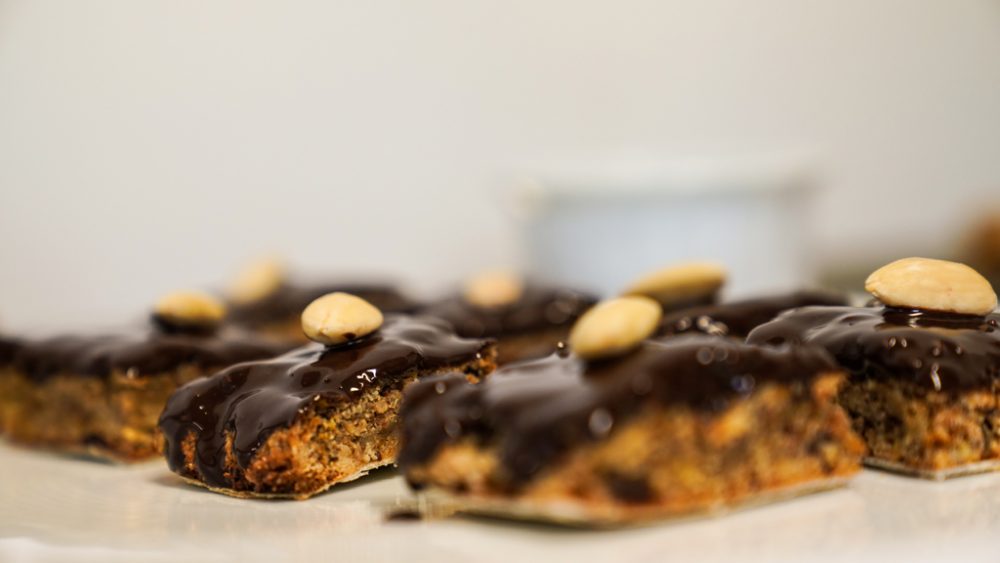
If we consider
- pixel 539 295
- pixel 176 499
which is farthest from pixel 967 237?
pixel 176 499

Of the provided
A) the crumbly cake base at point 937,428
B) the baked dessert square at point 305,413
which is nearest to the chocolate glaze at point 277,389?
the baked dessert square at point 305,413

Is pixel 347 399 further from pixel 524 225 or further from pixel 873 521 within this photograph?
pixel 524 225

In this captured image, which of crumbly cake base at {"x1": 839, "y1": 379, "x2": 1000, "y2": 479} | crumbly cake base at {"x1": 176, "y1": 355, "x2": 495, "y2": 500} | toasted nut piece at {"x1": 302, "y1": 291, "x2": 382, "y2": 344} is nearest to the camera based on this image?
crumbly cake base at {"x1": 839, "y1": 379, "x2": 1000, "y2": 479}

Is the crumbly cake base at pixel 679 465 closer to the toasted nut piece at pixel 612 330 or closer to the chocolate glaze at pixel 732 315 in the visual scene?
the toasted nut piece at pixel 612 330

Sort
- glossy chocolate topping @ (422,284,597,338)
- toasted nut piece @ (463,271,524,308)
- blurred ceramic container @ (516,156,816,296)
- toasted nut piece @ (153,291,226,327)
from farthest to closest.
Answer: blurred ceramic container @ (516,156,816,296) < toasted nut piece @ (463,271,524,308) < glossy chocolate topping @ (422,284,597,338) < toasted nut piece @ (153,291,226,327)

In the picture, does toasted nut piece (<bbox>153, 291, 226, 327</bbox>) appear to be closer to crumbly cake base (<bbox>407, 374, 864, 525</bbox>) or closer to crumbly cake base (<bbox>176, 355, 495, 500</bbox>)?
crumbly cake base (<bbox>176, 355, 495, 500</bbox>)

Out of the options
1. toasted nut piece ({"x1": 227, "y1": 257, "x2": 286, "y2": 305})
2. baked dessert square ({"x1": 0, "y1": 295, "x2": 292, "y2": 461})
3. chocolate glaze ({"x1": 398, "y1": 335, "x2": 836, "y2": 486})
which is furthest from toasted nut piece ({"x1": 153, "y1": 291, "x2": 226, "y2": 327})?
chocolate glaze ({"x1": 398, "y1": 335, "x2": 836, "y2": 486})

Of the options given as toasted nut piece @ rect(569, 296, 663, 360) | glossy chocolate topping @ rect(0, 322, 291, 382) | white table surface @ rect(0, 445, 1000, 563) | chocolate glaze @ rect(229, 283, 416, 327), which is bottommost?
white table surface @ rect(0, 445, 1000, 563)
